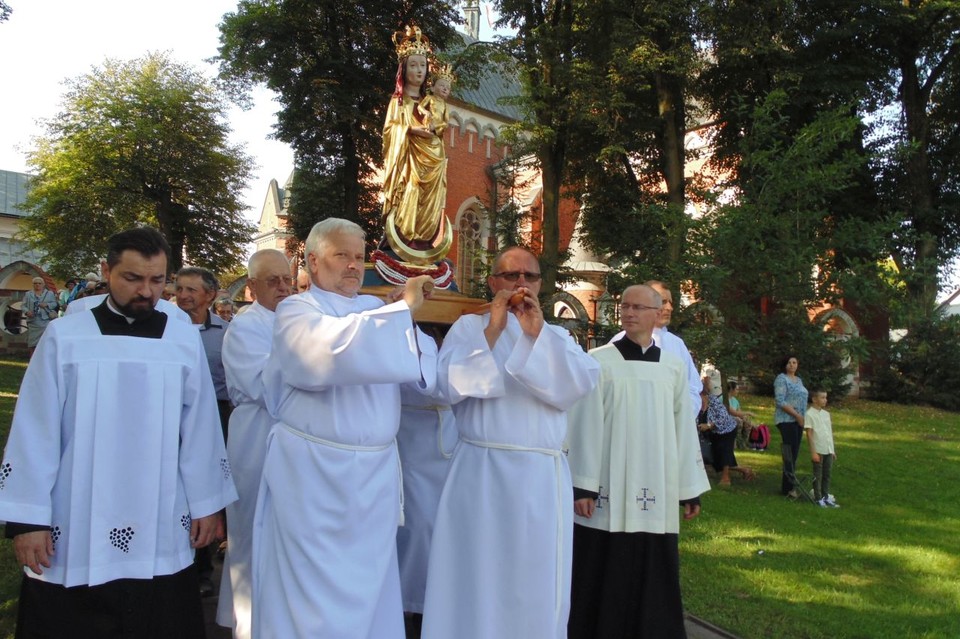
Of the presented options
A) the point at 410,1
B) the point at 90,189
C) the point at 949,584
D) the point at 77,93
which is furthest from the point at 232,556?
the point at 77,93

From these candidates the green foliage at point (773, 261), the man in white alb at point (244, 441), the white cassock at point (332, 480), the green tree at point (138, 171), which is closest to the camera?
the white cassock at point (332, 480)

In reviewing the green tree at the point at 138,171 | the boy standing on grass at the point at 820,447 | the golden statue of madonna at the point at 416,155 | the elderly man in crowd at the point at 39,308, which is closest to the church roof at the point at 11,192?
the green tree at the point at 138,171

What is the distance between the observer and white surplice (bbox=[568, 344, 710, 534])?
13.5 ft

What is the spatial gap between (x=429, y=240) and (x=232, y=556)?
10.7 feet

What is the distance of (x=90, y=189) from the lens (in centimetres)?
2983

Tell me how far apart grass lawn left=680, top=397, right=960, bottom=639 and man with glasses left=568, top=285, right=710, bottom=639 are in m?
1.09

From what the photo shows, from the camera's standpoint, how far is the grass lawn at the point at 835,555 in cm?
507

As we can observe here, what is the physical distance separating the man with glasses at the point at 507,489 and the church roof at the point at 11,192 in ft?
153

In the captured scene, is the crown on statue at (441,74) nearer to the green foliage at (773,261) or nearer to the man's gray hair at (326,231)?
the man's gray hair at (326,231)

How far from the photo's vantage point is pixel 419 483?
4.23 m

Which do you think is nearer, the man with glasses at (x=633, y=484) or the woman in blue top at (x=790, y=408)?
the man with glasses at (x=633, y=484)

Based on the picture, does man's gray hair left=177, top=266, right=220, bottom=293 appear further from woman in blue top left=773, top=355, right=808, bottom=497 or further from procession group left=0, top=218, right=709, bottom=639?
woman in blue top left=773, top=355, right=808, bottom=497

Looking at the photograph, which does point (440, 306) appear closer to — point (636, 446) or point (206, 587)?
point (636, 446)

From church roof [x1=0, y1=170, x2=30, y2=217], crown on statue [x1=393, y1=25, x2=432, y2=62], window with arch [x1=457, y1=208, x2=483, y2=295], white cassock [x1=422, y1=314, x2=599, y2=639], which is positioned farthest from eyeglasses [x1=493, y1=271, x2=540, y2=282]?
church roof [x1=0, y1=170, x2=30, y2=217]
